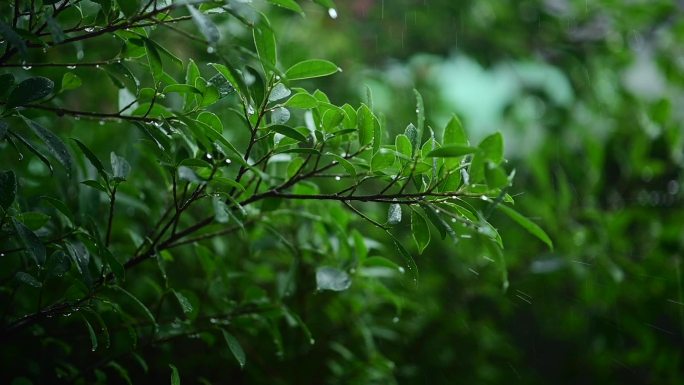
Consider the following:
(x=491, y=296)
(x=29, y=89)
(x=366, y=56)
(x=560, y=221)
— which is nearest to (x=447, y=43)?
(x=366, y=56)

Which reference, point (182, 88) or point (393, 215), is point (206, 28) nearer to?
point (182, 88)

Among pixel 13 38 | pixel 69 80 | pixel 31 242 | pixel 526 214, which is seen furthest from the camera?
pixel 526 214

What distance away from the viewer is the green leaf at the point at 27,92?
0.70 meters

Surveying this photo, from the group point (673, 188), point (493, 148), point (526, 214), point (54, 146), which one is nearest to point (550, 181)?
point (526, 214)

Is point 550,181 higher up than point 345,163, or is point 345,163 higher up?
point 345,163

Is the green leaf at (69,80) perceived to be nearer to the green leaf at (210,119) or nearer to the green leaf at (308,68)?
the green leaf at (210,119)

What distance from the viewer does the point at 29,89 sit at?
710 millimetres

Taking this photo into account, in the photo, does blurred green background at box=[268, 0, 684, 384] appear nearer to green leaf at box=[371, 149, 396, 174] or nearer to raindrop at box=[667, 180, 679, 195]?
raindrop at box=[667, 180, 679, 195]

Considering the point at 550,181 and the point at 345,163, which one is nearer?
the point at 345,163

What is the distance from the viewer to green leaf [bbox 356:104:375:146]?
30.3 inches

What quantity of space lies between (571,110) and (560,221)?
628mm

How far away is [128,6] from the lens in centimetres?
68

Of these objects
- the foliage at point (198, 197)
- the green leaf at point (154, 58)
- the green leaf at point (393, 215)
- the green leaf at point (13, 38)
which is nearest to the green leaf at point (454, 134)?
the foliage at point (198, 197)

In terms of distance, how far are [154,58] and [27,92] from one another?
0.15 metres
